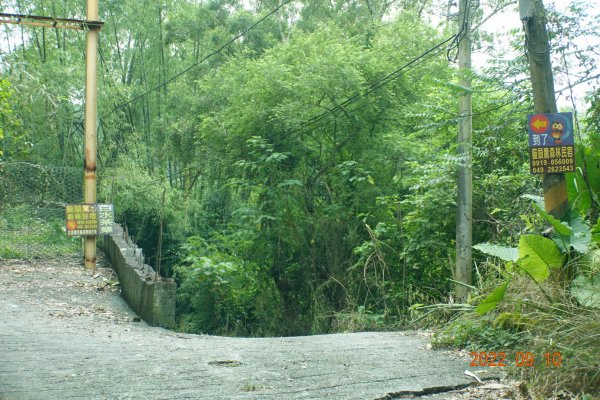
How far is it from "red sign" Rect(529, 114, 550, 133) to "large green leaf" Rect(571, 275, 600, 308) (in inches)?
66.4

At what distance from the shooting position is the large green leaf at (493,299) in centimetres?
691

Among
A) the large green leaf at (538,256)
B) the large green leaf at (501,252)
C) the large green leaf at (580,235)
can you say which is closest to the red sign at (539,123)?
the large green leaf at (580,235)

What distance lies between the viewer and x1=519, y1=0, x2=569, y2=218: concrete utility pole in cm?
766

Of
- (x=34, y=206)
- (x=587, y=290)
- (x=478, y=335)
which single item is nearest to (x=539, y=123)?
(x=587, y=290)

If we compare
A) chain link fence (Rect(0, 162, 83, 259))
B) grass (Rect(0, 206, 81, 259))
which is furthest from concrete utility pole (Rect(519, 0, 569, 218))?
grass (Rect(0, 206, 81, 259))

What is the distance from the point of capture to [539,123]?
293 inches

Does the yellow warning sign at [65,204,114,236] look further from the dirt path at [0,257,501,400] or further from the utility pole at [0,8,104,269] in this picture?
the dirt path at [0,257,501,400]

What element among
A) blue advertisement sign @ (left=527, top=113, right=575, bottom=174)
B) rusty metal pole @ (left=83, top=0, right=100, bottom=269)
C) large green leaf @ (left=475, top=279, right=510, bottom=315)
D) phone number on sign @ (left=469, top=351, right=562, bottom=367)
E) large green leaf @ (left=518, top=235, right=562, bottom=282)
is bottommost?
phone number on sign @ (left=469, top=351, right=562, bottom=367)

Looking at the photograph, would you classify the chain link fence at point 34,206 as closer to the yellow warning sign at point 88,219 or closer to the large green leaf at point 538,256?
the yellow warning sign at point 88,219

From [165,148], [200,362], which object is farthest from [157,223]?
[200,362]

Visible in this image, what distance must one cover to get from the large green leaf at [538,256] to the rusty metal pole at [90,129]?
1109 cm

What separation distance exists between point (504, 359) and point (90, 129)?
11.8 meters

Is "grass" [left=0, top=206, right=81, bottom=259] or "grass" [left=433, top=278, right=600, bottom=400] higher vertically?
"grass" [left=0, top=206, right=81, bottom=259]

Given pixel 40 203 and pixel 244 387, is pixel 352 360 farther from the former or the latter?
pixel 40 203
